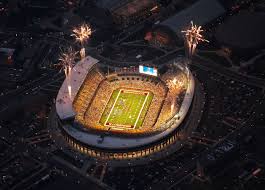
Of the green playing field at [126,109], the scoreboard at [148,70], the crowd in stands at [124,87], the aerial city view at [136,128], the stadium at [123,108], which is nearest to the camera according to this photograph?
the aerial city view at [136,128]

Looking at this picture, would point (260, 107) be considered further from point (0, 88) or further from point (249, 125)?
point (0, 88)

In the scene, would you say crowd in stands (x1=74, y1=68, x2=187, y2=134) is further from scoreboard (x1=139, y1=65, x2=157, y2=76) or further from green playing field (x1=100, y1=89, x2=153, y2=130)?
scoreboard (x1=139, y1=65, x2=157, y2=76)

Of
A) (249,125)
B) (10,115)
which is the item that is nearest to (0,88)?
(10,115)

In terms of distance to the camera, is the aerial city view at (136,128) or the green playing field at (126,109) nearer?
the aerial city view at (136,128)

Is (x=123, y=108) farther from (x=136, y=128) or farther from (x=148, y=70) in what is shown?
(x=148, y=70)

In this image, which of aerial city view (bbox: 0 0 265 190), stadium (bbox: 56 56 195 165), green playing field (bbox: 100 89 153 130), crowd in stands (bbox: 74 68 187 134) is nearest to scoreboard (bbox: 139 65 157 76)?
stadium (bbox: 56 56 195 165)

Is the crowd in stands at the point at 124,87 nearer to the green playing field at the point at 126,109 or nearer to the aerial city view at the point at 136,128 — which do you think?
the aerial city view at the point at 136,128

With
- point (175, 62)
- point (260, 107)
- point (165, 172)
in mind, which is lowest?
point (165, 172)

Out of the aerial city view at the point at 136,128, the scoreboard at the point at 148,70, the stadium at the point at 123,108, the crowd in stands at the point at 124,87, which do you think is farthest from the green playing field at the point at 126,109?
the scoreboard at the point at 148,70
